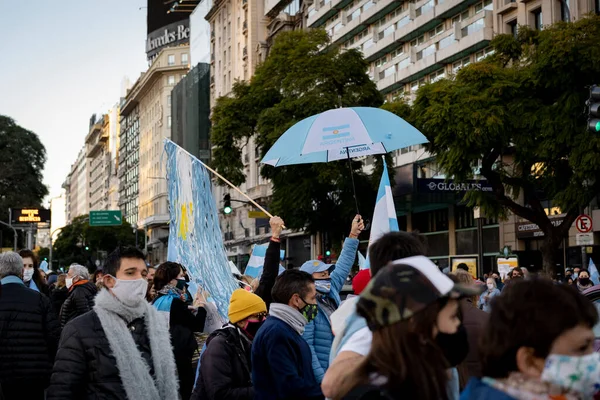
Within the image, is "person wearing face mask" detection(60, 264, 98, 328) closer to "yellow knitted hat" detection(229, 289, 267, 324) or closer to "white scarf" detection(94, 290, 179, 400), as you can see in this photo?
"yellow knitted hat" detection(229, 289, 267, 324)

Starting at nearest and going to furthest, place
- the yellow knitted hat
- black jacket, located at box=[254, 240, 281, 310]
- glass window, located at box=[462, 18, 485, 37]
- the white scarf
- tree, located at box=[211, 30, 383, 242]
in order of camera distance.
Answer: the white scarf
the yellow knitted hat
black jacket, located at box=[254, 240, 281, 310]
tree, located at box=[211, 30, 383, 242]
glass window, located at box=[462, 18, 485, 37]

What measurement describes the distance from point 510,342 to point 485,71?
2534cm

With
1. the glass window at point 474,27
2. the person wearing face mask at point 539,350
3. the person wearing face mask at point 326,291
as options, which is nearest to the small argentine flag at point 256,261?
the person wearing face mask at point 326,291

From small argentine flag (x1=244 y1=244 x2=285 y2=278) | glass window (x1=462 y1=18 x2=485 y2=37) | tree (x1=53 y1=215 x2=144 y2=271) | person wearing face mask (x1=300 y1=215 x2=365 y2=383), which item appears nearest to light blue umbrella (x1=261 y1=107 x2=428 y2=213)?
person wearing face mask (x1=300 y1=215 x2=365 y2=383)

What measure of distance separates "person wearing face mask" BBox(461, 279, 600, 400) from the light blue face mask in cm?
476

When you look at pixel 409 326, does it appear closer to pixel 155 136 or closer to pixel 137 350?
pixel 137 350

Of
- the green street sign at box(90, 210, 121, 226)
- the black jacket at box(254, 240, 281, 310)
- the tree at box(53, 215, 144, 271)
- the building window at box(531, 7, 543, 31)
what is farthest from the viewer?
the tree at box(53, 215, 144, 271)

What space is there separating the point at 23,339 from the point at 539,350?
17.7ft

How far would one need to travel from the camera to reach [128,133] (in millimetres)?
147375

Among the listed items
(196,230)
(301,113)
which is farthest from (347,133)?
(301,113)

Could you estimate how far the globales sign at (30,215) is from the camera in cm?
6610

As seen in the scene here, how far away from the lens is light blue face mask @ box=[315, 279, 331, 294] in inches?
293

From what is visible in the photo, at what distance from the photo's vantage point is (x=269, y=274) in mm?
7500

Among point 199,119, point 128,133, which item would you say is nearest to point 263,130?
point 199,119
